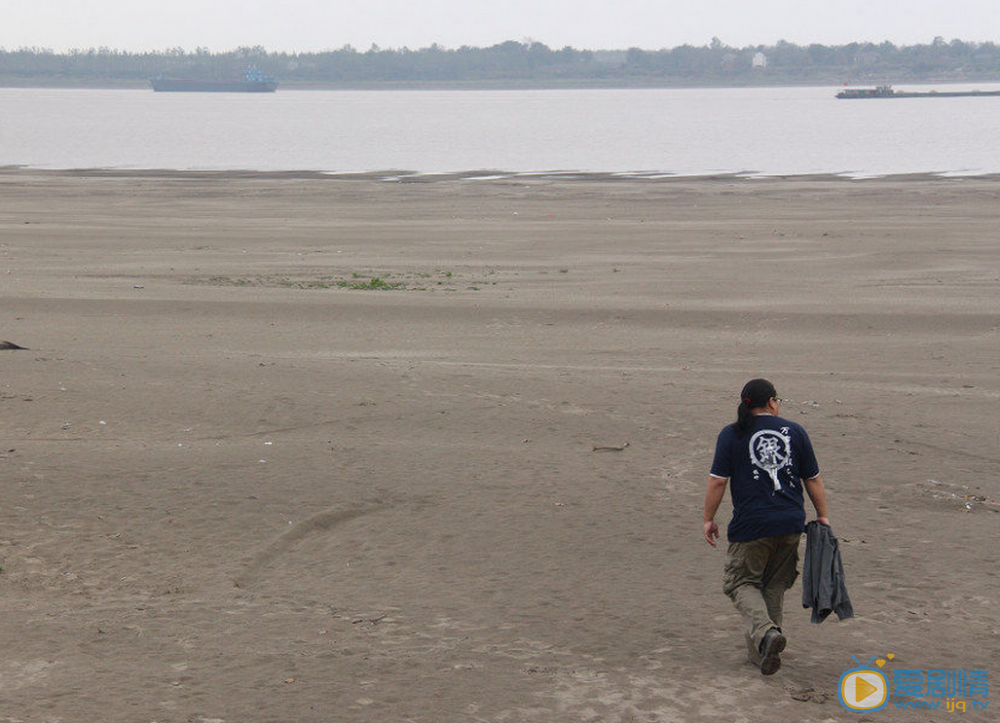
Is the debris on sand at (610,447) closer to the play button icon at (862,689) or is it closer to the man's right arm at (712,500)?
the man's right arm at (712,500)

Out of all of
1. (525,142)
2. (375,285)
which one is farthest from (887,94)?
(375,285)

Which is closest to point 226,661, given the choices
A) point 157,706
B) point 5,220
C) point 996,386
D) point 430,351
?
point 157,706

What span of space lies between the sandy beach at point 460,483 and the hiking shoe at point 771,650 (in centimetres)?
10

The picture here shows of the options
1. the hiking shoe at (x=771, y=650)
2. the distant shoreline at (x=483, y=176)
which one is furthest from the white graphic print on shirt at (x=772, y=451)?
the distant shoreline at (x=483, y=176)

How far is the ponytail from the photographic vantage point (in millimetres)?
6352

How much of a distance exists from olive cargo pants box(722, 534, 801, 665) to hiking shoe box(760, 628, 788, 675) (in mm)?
78

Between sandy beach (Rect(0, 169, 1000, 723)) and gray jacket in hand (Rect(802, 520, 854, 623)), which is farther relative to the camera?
sandy beach (Rect(0, 169, 1000, 723))

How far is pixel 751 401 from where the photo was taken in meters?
6.36

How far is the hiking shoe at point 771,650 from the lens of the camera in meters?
6.21

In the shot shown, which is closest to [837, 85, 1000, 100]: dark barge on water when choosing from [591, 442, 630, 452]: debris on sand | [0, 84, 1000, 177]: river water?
[0, 84, 1000, 177]: river water

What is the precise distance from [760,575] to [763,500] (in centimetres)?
41

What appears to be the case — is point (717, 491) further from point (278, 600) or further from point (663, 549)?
point (278, 600)

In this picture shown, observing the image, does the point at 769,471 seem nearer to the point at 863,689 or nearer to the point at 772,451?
the point at 772,451

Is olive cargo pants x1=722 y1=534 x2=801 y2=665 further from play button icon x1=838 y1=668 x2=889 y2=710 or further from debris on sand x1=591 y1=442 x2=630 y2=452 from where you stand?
debris on sand x1=591 y1=442 x2=630 y2=452
